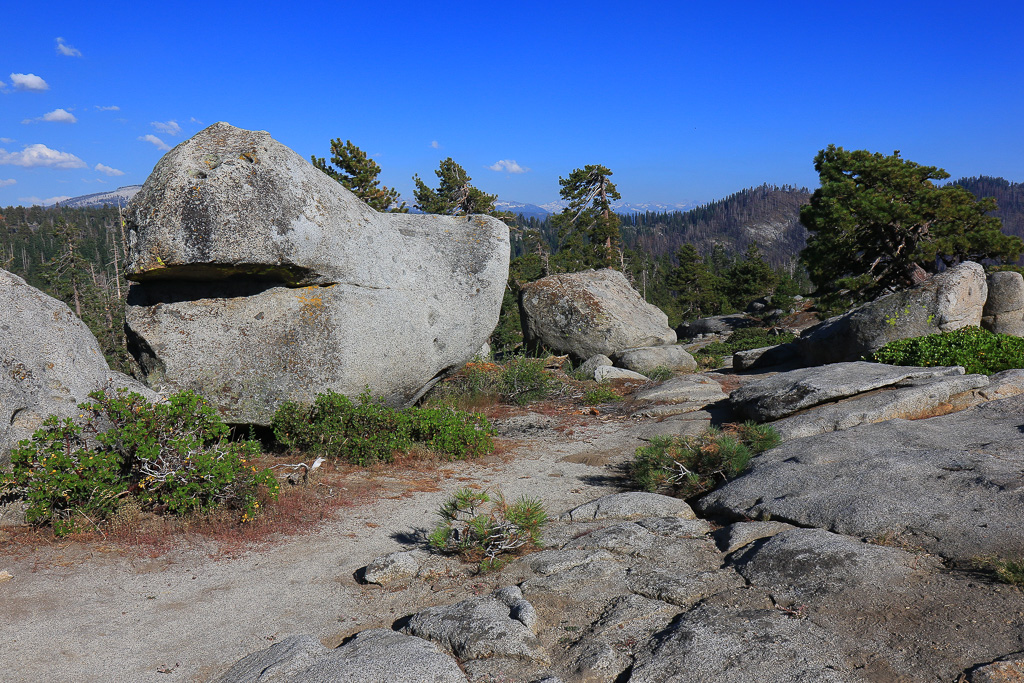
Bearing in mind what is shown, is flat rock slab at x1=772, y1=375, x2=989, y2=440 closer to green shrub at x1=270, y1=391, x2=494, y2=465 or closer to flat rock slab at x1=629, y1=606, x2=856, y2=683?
green shrub at x1=270, y1=391, x2=494, y2=465

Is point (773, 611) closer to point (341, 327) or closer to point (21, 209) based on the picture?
point (341, 327)

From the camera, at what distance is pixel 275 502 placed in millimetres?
7004

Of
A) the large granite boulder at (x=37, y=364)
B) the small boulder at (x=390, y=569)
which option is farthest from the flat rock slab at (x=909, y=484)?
the large granite boulder at (x=37, y=364)

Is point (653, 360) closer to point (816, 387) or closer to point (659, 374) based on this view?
point (659, 374)

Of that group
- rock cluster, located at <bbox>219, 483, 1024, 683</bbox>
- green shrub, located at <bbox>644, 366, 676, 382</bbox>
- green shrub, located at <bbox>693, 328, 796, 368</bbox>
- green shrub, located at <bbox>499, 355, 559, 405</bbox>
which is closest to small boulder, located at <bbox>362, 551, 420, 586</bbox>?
rock cluster, located at <bbox>219, 483, 1024, 683</bbox>

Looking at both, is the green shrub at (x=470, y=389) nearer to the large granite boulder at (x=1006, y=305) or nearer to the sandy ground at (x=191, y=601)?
the sandy ground at (x=191, y=601)

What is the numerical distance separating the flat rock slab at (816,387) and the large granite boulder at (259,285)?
5.61 metres

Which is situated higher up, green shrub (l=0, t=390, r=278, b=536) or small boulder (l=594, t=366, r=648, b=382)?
green shrub (l=0, t=390, r=278, b=536)

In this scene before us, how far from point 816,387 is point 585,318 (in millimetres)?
10591

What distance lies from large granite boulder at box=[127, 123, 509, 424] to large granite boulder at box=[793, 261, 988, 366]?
1110cm

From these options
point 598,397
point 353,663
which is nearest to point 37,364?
point 353,663

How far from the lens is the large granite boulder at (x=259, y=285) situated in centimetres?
845

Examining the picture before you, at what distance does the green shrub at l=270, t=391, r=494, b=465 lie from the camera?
28.6 ft

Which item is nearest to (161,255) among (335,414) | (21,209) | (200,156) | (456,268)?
(200,156)
